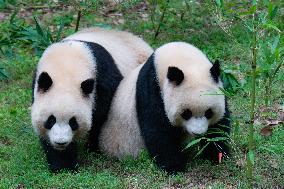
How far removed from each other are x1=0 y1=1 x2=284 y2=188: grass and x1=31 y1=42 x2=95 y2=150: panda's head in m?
0.45

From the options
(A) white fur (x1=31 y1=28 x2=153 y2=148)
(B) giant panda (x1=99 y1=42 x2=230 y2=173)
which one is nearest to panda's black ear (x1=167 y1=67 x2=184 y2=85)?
(B) giant panda (x1=99 y1=42 x2=230 y2=173)

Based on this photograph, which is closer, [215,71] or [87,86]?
[215,71]

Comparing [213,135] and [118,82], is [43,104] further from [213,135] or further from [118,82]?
[213,135]

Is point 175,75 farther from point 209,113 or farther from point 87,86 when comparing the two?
point 87,86

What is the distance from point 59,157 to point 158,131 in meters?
1.08

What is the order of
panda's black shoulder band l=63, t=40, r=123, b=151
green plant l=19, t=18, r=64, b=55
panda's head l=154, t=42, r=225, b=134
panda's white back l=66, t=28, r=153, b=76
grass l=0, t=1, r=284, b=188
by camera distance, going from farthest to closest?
green plant l=19, t=18, r=64, b=55, panda's white back l=66, t=28, r=153, b=76, panda's black shoulder band l=63, t=40, r=123, b=151, grass l=0, t=1, r=284, b=188, panda's head l=154, t=42, r=225, b=134

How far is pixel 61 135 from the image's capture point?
6.23m

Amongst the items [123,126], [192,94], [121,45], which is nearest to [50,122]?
[123,126]

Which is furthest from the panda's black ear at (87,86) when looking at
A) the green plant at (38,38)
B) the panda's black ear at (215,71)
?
the green plant at (38,38)

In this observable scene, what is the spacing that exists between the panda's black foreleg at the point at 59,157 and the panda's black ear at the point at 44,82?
0.59 metres

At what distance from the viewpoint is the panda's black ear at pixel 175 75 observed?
6.09 m

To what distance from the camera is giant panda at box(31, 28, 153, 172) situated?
20.7 ft

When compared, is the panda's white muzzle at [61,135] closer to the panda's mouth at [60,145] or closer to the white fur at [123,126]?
the panda's mouth at [60,145]

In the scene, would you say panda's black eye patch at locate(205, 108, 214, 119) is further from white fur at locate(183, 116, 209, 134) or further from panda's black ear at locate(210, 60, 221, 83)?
panda's black ear at locate(210, 60, 221, 83)
